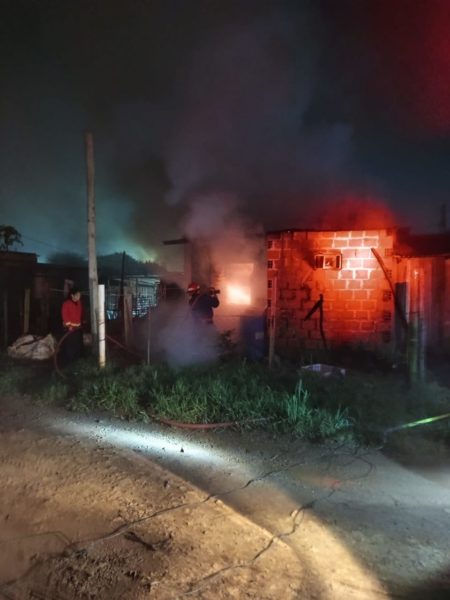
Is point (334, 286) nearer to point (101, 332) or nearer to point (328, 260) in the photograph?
point (328, 260)

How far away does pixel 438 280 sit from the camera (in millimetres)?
12891

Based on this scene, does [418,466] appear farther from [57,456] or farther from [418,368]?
[57,456]

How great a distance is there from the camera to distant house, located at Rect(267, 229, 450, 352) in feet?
34.9

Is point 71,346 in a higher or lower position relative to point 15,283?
lower

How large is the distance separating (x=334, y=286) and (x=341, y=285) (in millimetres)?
152

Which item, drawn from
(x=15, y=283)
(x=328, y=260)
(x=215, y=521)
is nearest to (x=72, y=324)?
(x=328, y=260)

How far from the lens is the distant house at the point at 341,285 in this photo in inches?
418

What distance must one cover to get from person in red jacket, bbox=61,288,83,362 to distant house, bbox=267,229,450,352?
408 cm

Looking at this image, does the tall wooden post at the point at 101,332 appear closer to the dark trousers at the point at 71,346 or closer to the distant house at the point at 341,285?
the dark trousers at the point at 71,346

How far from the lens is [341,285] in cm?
1086

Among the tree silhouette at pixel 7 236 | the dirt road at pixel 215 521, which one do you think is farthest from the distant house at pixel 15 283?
the dirt road at pixel 215 521

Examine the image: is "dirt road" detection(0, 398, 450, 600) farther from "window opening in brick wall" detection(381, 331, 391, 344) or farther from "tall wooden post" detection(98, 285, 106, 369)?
"window opening in brick wall" detection(381, 331, 391, 344)

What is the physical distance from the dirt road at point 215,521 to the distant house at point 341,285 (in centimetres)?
584

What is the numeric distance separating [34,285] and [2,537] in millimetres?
12465
